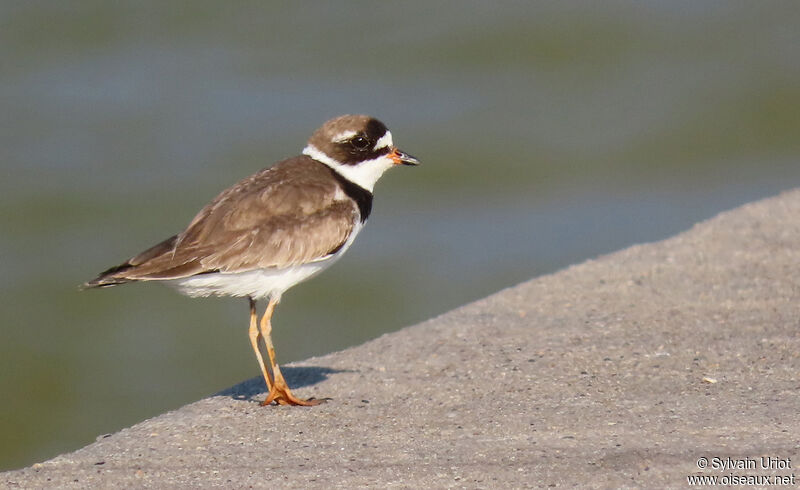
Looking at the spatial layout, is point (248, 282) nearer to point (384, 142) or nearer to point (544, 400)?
point (384, 142)

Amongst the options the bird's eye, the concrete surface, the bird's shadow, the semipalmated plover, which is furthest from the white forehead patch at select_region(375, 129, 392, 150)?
the bird's shadow

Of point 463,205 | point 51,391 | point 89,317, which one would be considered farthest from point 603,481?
point 463,205

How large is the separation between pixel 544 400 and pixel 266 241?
1.61 m

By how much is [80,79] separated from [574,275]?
11.2 m

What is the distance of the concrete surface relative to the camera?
488cm

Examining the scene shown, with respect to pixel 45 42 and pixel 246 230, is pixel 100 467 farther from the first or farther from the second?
pixel 45 42

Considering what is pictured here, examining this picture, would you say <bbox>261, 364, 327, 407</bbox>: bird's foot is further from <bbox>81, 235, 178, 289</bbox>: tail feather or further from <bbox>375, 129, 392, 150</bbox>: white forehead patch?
<bbox>375, 129, 392, 150</bbox>: white forehead patch

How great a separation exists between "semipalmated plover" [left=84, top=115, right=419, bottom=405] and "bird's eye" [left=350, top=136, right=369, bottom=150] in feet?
0.31

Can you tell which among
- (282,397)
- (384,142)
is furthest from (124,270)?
(384,142)

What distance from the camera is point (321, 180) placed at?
6367 millimetres

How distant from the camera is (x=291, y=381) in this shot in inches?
257

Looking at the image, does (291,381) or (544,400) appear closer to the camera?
(544,400)

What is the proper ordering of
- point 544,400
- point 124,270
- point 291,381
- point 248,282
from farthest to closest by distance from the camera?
1. point 291,381
2. point 248,282
3. point 124,270
4. point 544,400

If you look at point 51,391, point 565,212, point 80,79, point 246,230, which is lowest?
point 51,391
